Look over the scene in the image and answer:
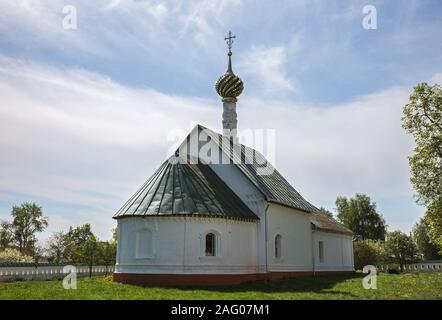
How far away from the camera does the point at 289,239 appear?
27969 millimetres

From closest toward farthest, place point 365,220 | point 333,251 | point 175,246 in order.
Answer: point 175,246 → point 333,251 → point 365,220

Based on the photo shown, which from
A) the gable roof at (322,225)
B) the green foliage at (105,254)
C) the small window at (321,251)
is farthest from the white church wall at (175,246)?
the green foliage at (105,254)

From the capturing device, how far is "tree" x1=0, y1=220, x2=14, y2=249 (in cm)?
6500

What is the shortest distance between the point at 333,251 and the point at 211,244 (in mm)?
15918

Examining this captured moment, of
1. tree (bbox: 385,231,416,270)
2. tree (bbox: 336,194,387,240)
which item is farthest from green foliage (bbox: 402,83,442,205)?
tree (bbox: 336,194,387,240)

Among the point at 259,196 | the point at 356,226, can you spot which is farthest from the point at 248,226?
the point at 356,226

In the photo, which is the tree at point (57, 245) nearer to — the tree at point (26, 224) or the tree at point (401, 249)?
the tree at point (26, 224)

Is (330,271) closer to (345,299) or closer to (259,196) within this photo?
(259,196)

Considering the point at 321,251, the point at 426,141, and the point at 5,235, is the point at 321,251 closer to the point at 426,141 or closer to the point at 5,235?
the point at 426,141

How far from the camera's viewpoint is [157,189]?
74.8 feet

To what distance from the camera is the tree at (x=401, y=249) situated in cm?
5996

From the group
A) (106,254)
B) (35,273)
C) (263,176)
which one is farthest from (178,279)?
(106,254)

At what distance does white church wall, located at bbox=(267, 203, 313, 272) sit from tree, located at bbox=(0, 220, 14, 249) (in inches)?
2033

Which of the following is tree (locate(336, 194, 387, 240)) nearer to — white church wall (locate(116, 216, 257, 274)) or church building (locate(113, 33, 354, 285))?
church building (locate(113, 33, 354, 285))
